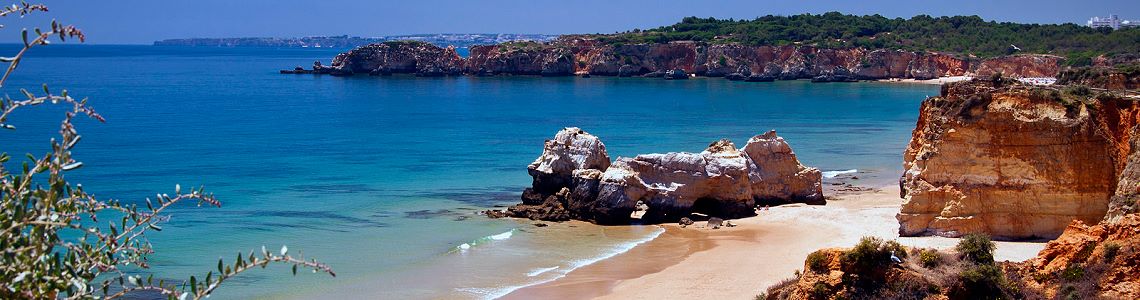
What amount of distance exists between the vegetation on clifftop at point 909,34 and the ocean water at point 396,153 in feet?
50.7

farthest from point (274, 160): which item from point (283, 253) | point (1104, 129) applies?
point (283, 253)

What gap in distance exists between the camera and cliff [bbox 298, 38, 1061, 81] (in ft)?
376

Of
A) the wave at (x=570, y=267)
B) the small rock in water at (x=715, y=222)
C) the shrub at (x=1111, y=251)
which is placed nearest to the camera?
the shrub at (x=1111, y=251)

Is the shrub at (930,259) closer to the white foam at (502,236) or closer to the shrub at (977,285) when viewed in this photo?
the shrub at (977,285)

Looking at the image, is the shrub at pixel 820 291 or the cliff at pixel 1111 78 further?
the cliff at pixel 1111 78

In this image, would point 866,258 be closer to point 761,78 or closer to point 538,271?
point 538,271

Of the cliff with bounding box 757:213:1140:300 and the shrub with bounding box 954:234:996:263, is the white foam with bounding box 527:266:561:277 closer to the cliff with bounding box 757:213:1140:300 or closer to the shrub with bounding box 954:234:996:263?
the cliff with bounding box 757:213:1140:300

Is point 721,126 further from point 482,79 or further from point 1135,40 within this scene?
point 482,79

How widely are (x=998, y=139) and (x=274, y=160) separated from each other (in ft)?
98.5

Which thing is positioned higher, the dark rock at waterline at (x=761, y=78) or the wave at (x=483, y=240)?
the wave at (x=483, y=240)

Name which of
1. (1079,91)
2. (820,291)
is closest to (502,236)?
(1079,91)

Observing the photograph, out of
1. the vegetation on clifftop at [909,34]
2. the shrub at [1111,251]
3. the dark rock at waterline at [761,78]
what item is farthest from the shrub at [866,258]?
the dark rock at waterline at [761,78]

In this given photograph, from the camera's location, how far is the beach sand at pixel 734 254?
20.8 meters

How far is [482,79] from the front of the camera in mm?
124750
